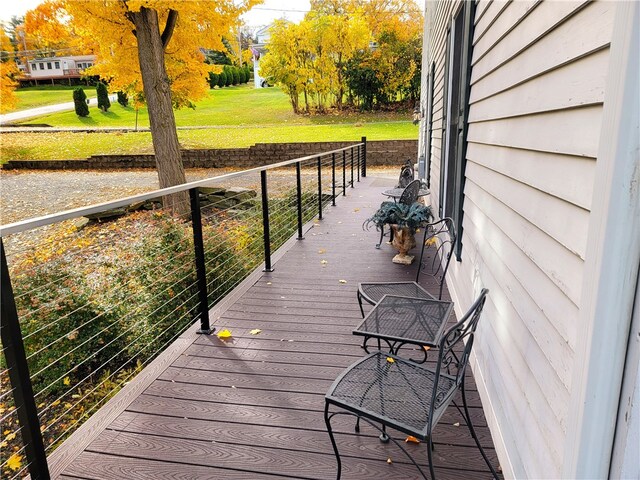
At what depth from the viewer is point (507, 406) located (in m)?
1.73

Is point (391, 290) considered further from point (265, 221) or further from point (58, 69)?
point (58, 69)

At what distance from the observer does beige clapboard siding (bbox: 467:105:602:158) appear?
1059 mm

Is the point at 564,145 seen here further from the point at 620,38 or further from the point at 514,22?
the point at 514,22

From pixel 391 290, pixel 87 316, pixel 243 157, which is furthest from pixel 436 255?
pixel 243 157

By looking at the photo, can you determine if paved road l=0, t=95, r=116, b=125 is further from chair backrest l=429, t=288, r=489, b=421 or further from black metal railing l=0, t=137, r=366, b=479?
chair backrest l=429, t=288, r=489, b=421

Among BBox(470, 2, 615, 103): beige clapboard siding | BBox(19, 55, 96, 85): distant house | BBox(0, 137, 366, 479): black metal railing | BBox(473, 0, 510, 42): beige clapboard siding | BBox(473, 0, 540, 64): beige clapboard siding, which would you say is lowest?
BBox(0, 137, 366, 479): black metal railing

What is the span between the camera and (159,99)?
857 centimetres

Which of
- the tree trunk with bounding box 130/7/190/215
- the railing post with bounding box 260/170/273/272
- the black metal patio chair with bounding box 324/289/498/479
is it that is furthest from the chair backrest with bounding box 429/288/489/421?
the tree trunk with bounding box 130/7/190/215

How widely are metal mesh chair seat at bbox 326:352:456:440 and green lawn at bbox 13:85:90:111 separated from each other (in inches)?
1566

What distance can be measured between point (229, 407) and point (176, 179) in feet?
24.5

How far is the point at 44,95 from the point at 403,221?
44724 mm

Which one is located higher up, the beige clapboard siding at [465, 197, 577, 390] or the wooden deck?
the beige clapboard siding at [465, 197, 577, 390]

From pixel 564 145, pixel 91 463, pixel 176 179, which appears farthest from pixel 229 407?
pixel 176 179

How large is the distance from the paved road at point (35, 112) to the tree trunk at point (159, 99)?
2353 cm
